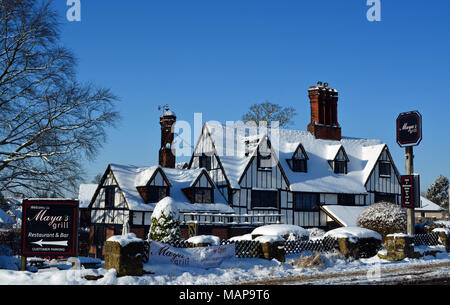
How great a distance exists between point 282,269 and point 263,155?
22.0m

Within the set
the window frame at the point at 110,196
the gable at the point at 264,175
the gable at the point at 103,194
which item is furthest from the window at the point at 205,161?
the window frame at the point at 110,196

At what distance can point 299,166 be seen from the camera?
4247cm

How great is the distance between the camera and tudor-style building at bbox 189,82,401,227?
39531 millimetres

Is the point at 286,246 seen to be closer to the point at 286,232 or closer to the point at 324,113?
the point at 286,232

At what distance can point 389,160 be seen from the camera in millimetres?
44969

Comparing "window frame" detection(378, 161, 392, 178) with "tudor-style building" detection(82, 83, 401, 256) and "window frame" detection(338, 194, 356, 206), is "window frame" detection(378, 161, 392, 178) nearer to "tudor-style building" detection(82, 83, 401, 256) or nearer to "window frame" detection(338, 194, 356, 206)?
"tudor-style building" detection(82, 83, 401, 256)

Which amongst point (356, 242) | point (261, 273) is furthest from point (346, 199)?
point (261, 273)

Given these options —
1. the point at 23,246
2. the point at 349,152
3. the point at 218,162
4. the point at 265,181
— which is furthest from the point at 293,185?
the point at 23,246

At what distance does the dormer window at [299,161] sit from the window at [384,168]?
7226 mm

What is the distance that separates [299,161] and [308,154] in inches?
88.0

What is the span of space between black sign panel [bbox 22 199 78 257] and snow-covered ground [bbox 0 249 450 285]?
2.61 feet

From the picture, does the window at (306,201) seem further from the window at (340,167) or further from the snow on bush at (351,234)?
the snow on bush at (351,234)

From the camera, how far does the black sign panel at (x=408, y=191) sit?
25.0m

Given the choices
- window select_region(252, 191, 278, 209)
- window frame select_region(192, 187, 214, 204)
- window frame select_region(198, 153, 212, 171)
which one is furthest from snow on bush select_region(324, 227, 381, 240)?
window frame select_region(198, 153, 212, 171)
